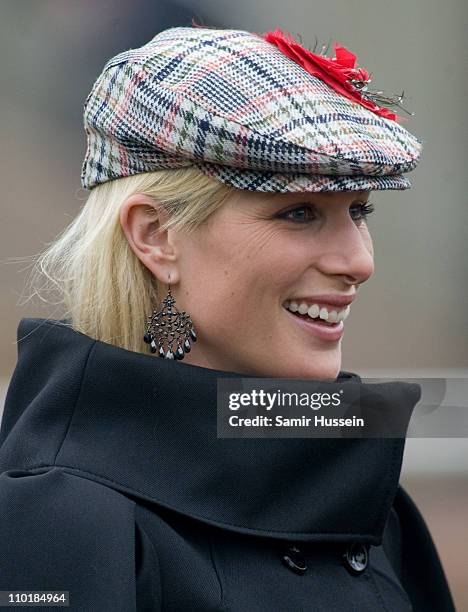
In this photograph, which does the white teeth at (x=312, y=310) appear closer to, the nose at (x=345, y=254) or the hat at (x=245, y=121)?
the nose at (x=345, y=254)

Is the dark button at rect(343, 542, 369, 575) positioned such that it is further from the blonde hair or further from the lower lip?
the blonde hair

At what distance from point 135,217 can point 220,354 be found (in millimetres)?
271

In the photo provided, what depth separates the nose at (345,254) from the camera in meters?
1.73

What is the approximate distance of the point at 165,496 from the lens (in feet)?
5.26

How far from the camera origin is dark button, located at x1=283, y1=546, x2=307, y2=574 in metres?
1.69

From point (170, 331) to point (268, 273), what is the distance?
7.8 inches

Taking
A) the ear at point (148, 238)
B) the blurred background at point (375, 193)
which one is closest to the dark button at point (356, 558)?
the ear at point (148, 238)

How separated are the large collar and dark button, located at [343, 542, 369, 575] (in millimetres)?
45

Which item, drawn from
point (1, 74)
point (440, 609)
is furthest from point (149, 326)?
point (1, 74)

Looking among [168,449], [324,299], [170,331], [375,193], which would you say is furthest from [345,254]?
[375,193]

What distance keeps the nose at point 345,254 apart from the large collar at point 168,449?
0.81 ft

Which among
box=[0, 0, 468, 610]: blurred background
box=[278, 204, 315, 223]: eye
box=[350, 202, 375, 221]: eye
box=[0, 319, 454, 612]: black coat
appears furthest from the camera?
box=[0, 0, 468, 610]: blurred background

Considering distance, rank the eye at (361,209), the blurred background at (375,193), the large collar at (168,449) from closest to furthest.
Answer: the large collar at (168,449)
the eye at (361,209)
the blurred background at (375,193)

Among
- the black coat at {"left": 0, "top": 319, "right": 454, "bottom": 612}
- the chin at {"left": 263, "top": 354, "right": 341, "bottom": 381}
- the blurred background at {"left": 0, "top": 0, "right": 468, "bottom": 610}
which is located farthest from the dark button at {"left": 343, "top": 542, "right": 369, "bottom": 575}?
the blurred background at {"left": 0, "top": 0, "right": 468, "bottom": 610}
